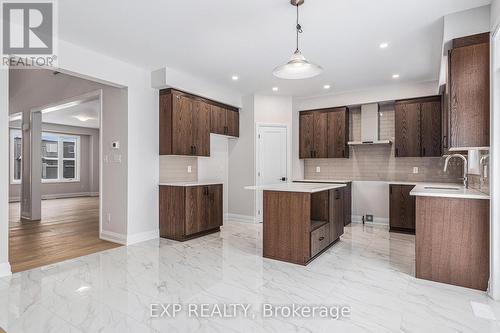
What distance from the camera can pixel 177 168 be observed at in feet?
17.4

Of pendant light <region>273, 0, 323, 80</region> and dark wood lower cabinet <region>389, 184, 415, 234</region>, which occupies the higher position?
pendant light <region>273, 0, 323, 80</region>

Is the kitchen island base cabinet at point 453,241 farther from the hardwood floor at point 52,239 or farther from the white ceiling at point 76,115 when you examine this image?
the white ceiling at point 76,115

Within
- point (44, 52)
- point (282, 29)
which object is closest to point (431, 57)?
point (282, 29)

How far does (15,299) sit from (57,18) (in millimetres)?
2759

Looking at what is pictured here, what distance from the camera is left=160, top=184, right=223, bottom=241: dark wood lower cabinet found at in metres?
4.56

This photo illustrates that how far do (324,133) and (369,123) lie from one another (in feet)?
2.95

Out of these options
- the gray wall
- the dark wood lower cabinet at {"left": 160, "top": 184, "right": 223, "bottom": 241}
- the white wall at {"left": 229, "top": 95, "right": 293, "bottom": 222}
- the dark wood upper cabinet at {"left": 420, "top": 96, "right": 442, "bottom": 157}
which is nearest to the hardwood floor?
the dark wood lower cabinet at {"left": 160, "top": 184, "right": 223, "bottom": 241}

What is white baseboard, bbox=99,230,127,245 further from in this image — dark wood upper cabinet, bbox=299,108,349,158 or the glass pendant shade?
dark wood upper cabinet, bbox=299,108,349,158

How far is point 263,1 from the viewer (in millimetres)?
2750

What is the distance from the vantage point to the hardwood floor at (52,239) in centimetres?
370

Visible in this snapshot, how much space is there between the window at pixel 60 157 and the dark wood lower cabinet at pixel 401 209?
11015mm

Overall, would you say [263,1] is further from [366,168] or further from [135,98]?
[366,168]

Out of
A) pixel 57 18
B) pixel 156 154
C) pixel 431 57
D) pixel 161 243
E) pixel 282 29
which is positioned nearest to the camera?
pixel 57 18

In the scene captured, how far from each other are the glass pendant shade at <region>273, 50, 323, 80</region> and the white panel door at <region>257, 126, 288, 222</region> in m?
3.25
